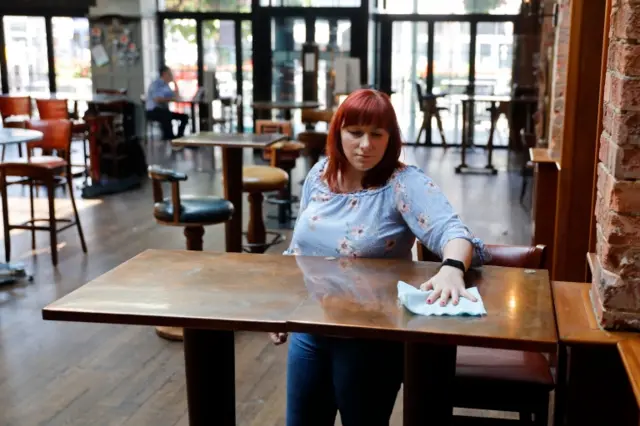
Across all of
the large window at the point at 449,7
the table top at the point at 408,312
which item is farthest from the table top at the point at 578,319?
the large window at the point at 449,7

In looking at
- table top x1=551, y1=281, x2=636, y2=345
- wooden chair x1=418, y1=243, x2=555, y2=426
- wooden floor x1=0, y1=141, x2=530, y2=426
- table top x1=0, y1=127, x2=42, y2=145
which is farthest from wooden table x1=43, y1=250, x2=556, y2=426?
table top x1=0, y1=127, x2=42, y2=145

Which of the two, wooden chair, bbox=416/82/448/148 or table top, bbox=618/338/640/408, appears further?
wooden chair, bbox=416/82/448/148

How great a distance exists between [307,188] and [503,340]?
86 centimetres

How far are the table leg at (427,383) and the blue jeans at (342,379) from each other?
8cm

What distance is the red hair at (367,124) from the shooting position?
215 centimetres

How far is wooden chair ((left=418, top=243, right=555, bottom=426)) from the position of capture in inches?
91.4

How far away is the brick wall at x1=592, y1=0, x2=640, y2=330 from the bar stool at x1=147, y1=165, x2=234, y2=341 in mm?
2504

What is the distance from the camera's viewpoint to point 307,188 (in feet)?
7.61

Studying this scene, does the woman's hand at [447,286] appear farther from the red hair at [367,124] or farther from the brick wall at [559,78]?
the brick wall at [559,78]

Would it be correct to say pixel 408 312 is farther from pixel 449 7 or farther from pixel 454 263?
pixel 449 7

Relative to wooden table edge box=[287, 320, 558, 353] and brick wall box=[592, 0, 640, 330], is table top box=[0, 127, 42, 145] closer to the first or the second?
wooden table edge box=[287, 320, 558, 353]

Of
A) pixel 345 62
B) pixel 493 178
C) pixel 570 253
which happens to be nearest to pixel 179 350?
pixel 570 253

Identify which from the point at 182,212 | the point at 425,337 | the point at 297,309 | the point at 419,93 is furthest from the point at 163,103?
the point at 425,337

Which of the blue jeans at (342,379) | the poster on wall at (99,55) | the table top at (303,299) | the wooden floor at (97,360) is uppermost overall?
the poster on wall at (99,55)
